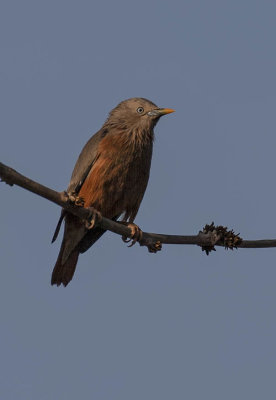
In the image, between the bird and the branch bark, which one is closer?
the branch bark

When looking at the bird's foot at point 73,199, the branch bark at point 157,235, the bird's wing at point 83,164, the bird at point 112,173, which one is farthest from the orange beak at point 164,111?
the bird's foot at point 73,199

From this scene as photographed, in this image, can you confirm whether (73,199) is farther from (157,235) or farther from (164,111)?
(164,111)

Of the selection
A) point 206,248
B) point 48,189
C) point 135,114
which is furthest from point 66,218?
point 48,189

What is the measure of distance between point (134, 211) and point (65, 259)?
954mm

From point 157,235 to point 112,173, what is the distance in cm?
151

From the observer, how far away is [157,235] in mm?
5402

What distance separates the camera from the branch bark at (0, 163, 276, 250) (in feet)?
14.2

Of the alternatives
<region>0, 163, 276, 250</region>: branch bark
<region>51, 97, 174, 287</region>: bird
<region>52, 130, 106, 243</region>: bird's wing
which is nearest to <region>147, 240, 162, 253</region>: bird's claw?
<region>0, 163, 276, 250</region>: branch bark

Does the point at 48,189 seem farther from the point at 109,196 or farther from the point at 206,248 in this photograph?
the point at 109,196

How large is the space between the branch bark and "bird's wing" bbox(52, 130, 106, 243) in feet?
4.68

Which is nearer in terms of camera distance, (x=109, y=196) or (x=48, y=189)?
(x=48, y=189)

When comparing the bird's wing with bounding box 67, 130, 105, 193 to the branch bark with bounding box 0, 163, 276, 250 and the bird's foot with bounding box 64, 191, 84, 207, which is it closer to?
the branch bark with bounding box 0, 163, 276, 250

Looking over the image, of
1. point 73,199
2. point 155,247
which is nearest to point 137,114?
point 155,247

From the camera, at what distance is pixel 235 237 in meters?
5.35
